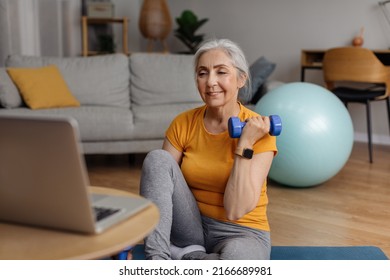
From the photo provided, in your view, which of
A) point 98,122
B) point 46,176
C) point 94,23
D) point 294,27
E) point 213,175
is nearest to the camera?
point 46,176

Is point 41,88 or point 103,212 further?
point 41,88

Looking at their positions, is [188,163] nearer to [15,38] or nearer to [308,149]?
[308,149]

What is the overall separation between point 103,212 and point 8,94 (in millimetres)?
2944

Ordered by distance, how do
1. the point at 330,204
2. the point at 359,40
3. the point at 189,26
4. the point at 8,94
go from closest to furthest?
the point at 330,204, the point at 8,94, the point at 359,40, the point at 189,26

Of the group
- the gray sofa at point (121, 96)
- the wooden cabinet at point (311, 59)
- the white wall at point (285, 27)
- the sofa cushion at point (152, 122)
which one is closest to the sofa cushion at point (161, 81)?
the gray sofa at point (121, 96)

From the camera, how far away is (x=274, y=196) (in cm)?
308

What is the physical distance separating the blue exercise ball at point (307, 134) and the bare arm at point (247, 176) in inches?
55.3

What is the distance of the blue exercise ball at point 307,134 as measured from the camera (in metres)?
2.96

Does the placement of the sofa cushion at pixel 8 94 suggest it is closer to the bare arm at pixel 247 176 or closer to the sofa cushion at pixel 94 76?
the sofa cushion at pixel 94 76

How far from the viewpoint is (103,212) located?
38.8 inches

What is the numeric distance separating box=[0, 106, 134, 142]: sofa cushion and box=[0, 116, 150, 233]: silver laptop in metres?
2.61

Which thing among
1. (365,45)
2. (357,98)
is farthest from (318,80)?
(357,98)

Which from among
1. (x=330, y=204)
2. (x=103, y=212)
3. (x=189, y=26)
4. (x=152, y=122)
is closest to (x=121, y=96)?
(x=152, y=122)

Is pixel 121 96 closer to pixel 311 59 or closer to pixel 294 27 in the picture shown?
pixel 311 59
